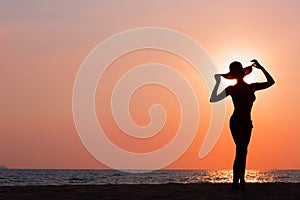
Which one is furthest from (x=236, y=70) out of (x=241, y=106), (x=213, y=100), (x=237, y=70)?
(x=213, y=100)

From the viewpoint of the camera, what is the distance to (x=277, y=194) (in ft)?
44.8

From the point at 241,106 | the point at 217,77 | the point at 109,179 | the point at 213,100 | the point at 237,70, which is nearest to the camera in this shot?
the point at 237,70

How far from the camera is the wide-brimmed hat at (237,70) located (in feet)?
44.2

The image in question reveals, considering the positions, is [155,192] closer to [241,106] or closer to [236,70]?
[241,106]

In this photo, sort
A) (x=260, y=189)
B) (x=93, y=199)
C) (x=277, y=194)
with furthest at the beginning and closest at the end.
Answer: (x=260, y=189)
(x=277, y=194)
(x=93, y=199)

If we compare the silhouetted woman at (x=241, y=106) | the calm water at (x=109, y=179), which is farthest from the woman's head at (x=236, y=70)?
the calm water at (x=109, y=179)

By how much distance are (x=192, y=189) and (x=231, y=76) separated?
299cm

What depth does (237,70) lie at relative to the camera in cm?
1352

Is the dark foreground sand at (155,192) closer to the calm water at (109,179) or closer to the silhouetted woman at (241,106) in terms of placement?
the silhouetted woman at (241,106)

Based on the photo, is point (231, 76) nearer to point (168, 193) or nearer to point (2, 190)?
point (168, 193)

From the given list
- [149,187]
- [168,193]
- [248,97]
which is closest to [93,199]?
[168,193]

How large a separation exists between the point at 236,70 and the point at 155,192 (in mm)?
3253

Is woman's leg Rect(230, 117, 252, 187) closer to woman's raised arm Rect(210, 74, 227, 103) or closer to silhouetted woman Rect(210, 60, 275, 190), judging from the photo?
silhouetted woman Rect(210, 60, 275, 190)

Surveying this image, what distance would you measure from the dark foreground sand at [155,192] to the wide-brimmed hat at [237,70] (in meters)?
2.53
